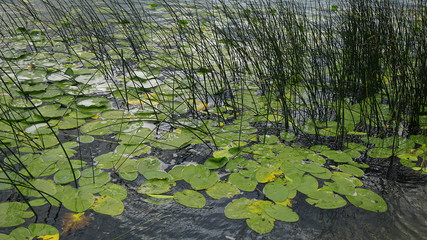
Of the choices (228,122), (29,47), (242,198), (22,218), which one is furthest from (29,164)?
(29,47)

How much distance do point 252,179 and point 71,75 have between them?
1.72 m

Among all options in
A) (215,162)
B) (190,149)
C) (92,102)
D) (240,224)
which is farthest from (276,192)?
(92,102)

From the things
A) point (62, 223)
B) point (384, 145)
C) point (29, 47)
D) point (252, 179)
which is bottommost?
point (384, 145)

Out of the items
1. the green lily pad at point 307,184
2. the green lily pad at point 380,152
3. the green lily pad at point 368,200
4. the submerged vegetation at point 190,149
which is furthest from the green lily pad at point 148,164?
the green lily pad at point 380,152

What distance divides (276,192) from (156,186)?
1.71 ft

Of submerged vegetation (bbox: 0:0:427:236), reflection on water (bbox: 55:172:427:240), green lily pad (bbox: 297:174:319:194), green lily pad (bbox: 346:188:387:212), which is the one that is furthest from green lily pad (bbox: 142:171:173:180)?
green lily pad (bbox: 346:188:387:212)

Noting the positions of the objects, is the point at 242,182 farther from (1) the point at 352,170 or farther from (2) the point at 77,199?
(2) the point at 77,199

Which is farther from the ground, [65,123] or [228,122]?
[65,123]

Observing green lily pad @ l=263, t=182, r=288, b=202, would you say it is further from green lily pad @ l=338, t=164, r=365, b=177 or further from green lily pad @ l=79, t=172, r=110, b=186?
green lily pad @ l=79, t=172, r=110, b=186

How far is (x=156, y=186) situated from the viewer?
1.60 meters

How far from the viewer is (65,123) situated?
6.91 feet

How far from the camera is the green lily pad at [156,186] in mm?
1572

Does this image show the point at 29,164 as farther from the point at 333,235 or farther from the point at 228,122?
the point at 333,235

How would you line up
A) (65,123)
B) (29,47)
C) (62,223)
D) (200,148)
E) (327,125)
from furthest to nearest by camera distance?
(29,47) → (327,125) → (65,123) → (200,148) → (62,223)
